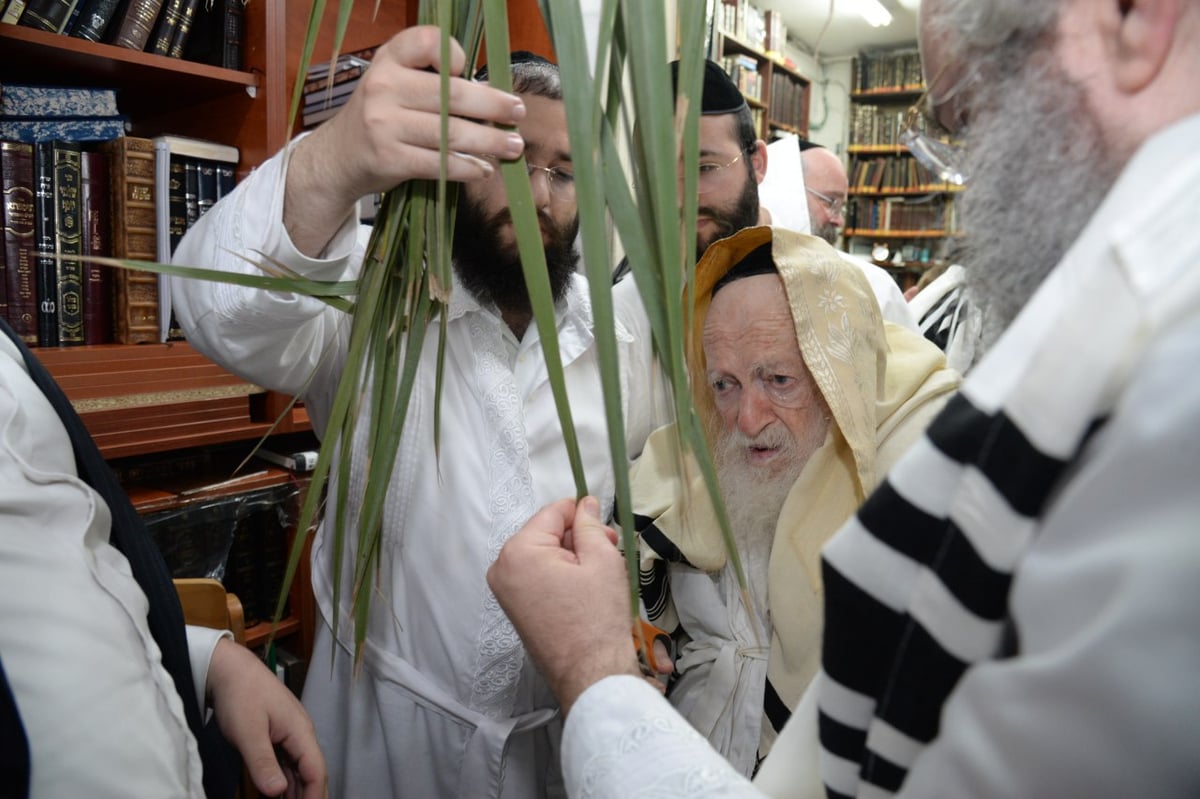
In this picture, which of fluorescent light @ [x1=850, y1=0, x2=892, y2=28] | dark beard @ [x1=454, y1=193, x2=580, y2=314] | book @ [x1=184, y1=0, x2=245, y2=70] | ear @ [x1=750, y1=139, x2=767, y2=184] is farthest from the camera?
fluorescent light @ [x1=850, y1=0, x2=892, y2=28]

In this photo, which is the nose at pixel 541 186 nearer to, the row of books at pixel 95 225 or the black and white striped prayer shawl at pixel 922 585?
the black and white striped prayer shawl at pixel 922 585

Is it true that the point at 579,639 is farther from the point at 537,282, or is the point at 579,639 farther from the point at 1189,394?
the point at 1189,394

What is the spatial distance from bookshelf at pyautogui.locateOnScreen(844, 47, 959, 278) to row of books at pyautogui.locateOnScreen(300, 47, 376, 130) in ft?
16.6

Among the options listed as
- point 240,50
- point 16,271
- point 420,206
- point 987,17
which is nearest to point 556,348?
point 420,206

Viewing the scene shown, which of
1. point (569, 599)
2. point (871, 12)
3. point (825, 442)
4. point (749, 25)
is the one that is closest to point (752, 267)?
point (825, 442)

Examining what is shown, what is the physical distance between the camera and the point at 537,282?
0.54 meters

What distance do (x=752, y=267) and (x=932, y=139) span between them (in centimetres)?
63

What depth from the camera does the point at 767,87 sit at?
4887 mm

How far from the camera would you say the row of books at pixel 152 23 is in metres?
1.50

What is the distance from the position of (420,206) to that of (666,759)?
51 centimetres

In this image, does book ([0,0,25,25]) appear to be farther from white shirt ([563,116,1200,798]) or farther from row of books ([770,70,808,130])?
row of books ([770,70,808,130])

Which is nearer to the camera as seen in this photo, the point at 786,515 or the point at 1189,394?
the point at 1189,394

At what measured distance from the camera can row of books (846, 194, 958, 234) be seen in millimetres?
6137

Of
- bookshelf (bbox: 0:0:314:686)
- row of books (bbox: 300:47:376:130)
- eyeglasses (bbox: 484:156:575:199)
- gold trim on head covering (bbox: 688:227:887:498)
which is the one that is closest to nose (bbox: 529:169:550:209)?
eyeglasses (bbox: 484:156:575:199)
